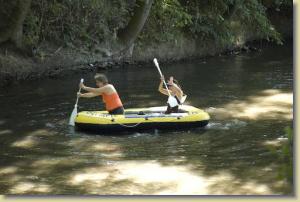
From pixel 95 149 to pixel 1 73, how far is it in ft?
23.0

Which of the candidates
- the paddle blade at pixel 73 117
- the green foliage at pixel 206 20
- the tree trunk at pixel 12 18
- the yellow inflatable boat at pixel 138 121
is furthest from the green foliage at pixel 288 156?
the green foliage at pixel 206 20

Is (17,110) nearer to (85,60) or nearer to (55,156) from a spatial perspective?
(55,156)

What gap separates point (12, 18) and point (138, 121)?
20.5 ft

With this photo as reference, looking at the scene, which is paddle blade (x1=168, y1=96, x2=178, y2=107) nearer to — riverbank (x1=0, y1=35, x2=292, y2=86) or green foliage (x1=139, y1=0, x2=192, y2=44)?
riverbank (x1=0, y1=35, x2=292, y2=86)

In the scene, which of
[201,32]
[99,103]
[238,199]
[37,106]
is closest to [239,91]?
[99,103]

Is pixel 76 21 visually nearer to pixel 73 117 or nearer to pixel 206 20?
pixel 206 20

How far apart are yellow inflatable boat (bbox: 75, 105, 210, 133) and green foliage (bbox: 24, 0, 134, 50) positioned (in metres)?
6.54

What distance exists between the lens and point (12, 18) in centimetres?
1445

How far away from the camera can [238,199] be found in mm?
3436

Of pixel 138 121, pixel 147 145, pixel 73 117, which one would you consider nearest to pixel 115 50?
pixel 73 117

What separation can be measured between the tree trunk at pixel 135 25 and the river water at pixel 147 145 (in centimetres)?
314

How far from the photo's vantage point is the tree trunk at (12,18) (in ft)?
46.4

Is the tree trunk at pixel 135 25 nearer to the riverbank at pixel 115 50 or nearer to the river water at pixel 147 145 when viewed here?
the riverbank at pixel 115 50

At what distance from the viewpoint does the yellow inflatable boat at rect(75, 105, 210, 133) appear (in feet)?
32.5
